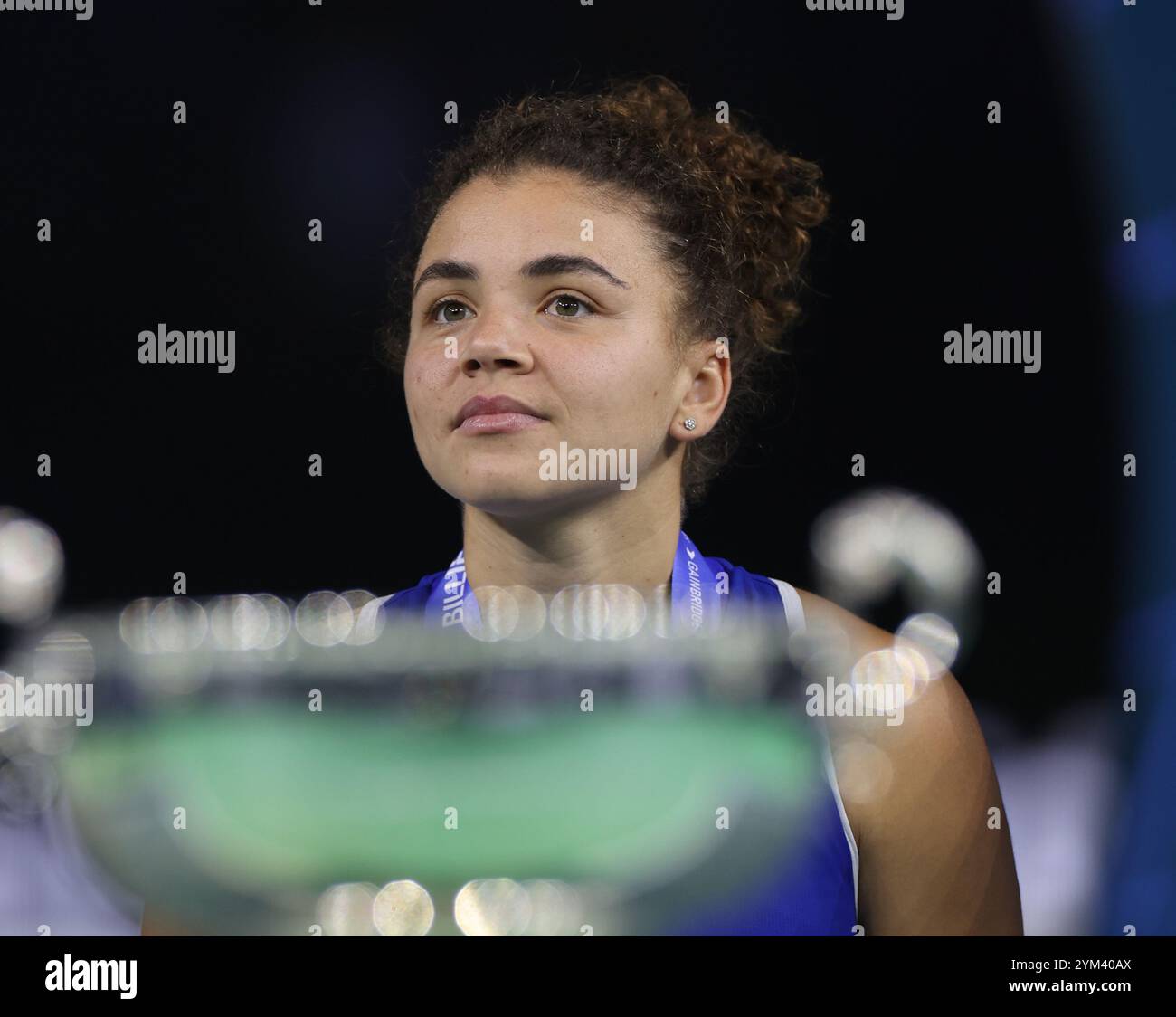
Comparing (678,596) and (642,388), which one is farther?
(678,596)

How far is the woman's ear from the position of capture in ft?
6.92

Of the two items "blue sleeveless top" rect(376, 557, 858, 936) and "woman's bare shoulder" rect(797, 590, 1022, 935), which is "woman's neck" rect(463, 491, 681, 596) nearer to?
"woman's bare shoulder" rect(797, 590, 1022, 935)

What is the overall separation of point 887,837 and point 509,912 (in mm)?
675

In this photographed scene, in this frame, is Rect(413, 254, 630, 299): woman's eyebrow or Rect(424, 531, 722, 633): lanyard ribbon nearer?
Rect(413, 254, 630, 299): woman's eyebrow

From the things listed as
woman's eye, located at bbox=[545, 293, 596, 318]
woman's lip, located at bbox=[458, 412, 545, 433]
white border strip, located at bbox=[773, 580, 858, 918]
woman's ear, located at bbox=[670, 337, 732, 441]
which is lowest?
white border strip, located at bbox=[773, 580, 858, 918]

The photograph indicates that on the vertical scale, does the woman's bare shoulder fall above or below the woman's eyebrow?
below

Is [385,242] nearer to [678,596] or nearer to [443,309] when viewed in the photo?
[443,309]

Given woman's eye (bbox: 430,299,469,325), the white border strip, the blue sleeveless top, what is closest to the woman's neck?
the white border strip

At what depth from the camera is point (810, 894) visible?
2045 millimetres

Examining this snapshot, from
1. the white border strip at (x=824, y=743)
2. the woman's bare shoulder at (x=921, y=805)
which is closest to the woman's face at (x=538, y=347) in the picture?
the white border strip at (x=824, y=743)

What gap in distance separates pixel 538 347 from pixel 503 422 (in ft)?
0.45

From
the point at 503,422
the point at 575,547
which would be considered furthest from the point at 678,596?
the point at 503,422

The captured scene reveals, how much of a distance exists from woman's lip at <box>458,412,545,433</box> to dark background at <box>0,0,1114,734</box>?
0.26 m
